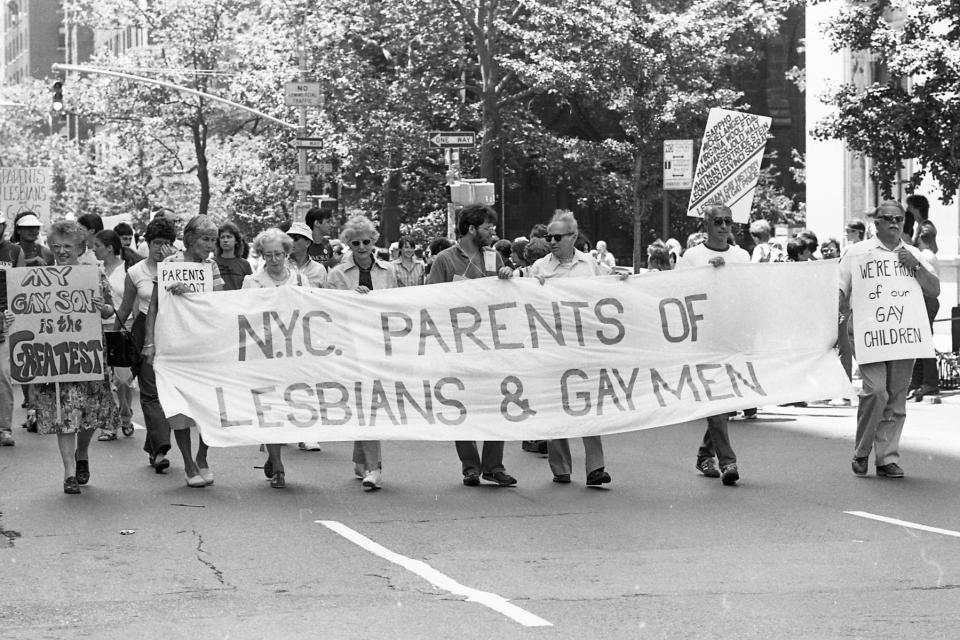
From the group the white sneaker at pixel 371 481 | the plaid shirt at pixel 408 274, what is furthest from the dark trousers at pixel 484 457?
the plaid shirt at pixel 408 274

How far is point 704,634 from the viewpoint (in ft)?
21.3

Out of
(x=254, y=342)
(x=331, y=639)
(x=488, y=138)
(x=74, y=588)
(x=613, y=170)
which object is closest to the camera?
(x=331, y=639)

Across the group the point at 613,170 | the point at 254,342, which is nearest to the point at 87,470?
the point at 254,342

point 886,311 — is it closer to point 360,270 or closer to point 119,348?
point 360,270

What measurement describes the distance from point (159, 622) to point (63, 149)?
7769 cm

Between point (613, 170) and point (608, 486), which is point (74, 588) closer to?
point (608, 486)

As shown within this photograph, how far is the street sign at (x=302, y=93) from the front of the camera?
3791cm

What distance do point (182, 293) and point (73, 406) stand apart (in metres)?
1.01

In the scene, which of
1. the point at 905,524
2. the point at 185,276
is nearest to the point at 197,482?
the point at 185,276

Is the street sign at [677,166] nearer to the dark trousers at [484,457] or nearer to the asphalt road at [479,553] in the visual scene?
the asphalt road at [479,553]

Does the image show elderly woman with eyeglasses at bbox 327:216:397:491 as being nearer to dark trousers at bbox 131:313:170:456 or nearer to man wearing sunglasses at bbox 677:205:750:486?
dark trousers at bbox 131:313:170:456

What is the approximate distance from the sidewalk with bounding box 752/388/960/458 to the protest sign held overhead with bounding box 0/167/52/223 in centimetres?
1739

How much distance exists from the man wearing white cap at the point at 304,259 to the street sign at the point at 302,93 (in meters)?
25.2

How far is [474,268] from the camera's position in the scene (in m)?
11.6
